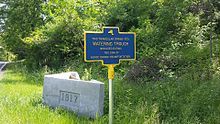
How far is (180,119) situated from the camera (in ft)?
21.7

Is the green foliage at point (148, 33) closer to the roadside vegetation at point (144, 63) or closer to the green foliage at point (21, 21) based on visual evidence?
the roadside vegetation at point (144, 63)

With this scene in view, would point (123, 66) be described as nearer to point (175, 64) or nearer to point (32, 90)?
point (175, 64)

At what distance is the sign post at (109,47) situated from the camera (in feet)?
18.6

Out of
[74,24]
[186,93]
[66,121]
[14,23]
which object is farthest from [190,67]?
[14,23]

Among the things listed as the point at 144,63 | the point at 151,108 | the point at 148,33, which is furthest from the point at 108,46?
the point at 148,33

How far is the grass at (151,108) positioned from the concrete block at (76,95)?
26 cm

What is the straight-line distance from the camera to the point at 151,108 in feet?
22.9

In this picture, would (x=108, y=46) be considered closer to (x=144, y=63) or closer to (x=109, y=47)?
(x=109, y=47)

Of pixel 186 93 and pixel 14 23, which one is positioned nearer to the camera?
pixel 186 93

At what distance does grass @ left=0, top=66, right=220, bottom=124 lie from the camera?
659 cm

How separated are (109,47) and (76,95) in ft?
7.82

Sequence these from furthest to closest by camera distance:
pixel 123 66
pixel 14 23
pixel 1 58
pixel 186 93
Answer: pixel 1 58 → pixel 14 23 → pixel 123 66 → pixel 186 93

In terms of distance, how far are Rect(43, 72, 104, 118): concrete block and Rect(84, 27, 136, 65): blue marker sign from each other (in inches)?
60.6

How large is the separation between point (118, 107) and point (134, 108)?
48 centimetres
